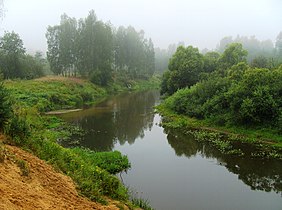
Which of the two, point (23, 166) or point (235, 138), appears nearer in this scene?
point (23, 166)

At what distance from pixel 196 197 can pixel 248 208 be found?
2424 mm

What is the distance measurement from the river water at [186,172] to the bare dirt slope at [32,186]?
16.5 feet

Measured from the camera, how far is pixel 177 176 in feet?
56.9

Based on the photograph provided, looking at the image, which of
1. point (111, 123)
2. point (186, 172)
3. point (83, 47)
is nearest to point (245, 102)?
point (186, 172)

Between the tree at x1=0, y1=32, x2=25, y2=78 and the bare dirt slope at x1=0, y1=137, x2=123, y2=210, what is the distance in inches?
1736

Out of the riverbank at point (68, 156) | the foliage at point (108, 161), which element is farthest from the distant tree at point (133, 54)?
the foliage at point (108, 161)

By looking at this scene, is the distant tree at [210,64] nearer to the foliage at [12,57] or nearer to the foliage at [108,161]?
the foliage at [108,161]

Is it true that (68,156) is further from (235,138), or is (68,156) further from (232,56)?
(232,56)

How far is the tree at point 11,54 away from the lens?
50.8 meters

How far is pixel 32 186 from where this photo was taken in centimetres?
927

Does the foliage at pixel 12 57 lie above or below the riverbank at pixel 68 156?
above

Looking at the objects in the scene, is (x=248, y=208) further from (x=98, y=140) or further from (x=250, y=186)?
(x=98, y=140)

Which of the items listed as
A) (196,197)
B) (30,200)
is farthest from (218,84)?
(30,200)

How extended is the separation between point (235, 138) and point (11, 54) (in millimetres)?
41492
